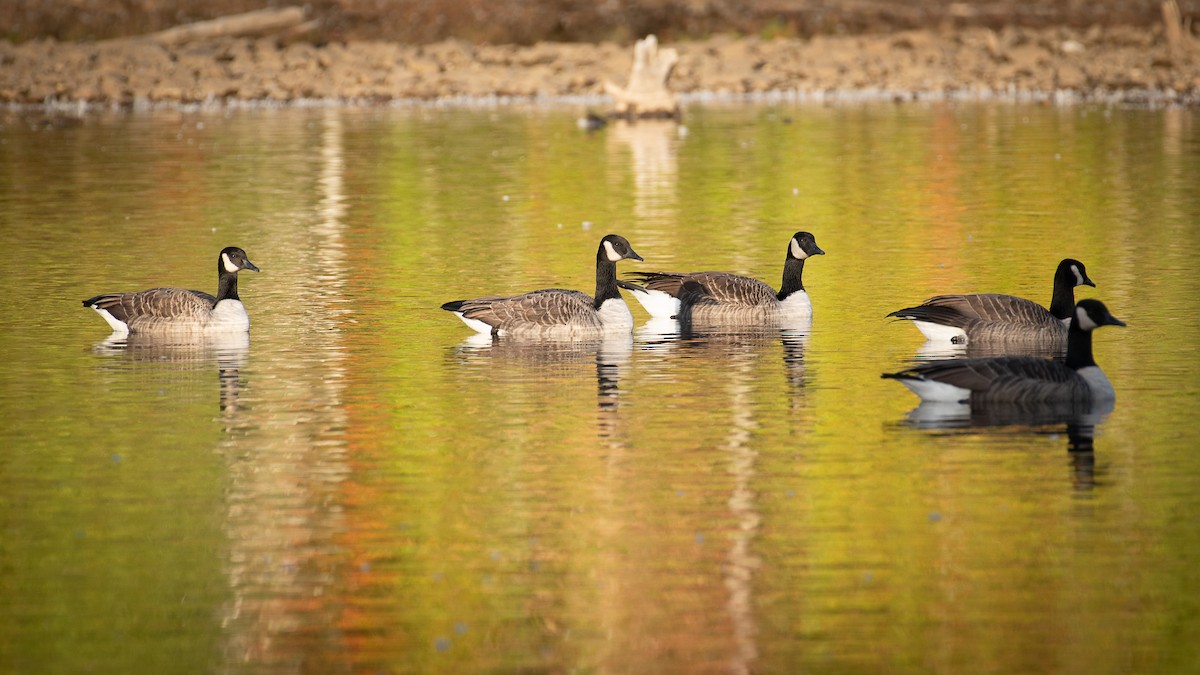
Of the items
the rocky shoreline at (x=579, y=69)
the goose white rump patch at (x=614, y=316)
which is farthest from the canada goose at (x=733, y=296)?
the rocky shoreline at (x=579, y=69)

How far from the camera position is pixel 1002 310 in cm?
2003

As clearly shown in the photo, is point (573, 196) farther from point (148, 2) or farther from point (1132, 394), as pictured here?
point (148, 2)

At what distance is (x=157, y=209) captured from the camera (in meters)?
36.5

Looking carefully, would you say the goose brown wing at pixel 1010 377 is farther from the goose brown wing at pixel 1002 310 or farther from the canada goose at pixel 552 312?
the canada goose at pixel 552 312

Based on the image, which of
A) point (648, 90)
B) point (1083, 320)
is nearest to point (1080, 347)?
point (1083, 320)

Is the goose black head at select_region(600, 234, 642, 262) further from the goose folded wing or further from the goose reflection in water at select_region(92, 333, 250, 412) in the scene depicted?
the goose folded wing

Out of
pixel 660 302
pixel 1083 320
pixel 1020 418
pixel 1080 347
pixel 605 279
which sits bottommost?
pixel 1020 418

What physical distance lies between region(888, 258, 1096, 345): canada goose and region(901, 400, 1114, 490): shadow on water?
331 centimetres

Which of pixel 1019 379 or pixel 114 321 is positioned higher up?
pixel 114 321

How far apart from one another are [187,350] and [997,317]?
9.13 metres

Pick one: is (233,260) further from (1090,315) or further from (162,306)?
(1090,315)

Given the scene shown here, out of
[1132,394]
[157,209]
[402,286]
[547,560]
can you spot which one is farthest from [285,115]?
[547,560]

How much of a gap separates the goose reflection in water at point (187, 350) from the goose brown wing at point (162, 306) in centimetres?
25

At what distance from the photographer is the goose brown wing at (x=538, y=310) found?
68.7ft
